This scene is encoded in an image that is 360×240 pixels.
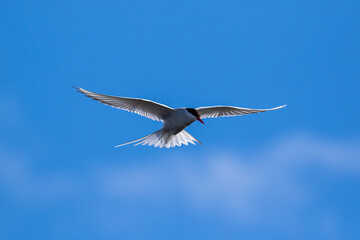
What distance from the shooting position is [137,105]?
11.6m

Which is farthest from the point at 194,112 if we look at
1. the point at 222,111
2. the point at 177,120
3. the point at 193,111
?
the point at 222,111

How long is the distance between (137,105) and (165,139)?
1233 millimetres

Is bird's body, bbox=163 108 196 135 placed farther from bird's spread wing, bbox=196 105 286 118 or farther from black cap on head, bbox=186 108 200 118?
bird's spread wing, bbox=196 105 286 118

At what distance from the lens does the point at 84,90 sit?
10703mm

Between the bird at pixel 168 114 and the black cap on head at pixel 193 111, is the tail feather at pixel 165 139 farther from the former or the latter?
the black cap on head at pixel 193 111

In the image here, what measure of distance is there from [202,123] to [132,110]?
1.77 metres

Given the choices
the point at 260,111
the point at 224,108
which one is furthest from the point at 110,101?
the point at 260,111

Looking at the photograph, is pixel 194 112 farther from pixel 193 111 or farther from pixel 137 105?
pixel 137 105

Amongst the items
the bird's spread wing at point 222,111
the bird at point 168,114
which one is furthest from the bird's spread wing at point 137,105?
the bird's spread wing at point 222,111

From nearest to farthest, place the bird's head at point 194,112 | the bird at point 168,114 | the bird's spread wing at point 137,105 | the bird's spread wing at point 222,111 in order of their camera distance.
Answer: the bird's spread wing at point 137,105 → the bird at point 168,114 → the bird's head at point 194,112 → the bird's spread wing at point 222,111

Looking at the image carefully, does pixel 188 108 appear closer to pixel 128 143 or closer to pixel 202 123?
pixel 202 123

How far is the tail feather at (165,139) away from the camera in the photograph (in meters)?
12.0

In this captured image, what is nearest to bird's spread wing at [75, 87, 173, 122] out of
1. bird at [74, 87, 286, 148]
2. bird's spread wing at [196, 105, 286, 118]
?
bird at [74, 87, 286, 148]

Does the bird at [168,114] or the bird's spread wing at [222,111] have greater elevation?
the bird's spread wing at [222,111]
